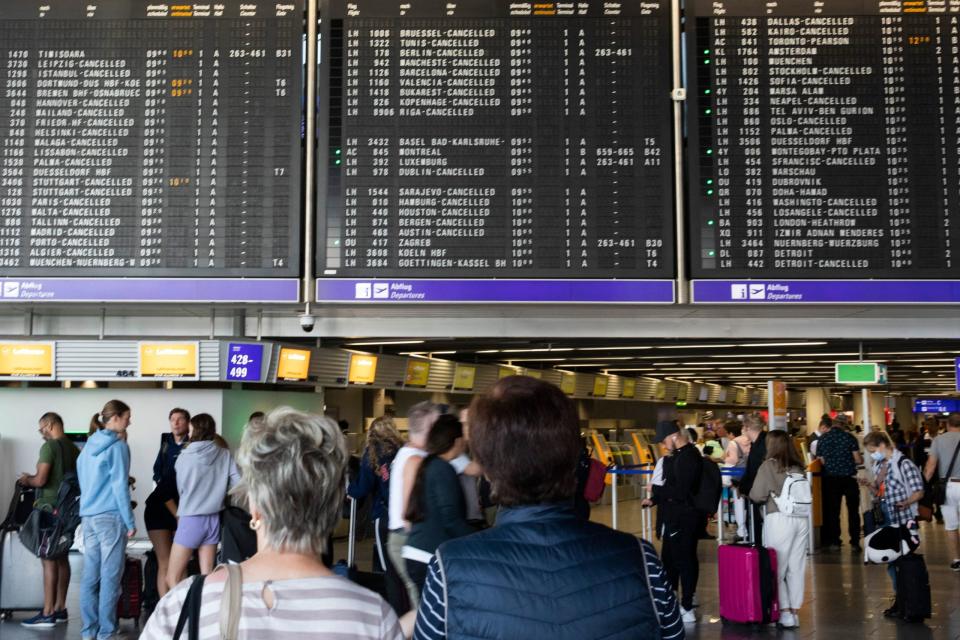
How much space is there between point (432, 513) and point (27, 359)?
24.1ft

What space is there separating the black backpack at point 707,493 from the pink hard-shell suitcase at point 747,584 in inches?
13.0

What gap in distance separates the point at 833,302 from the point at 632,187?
1.88 m

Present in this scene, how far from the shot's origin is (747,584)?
748cm

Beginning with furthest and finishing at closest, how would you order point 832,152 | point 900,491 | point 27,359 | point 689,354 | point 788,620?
point 689,354 → point 27,359 → point 900,491 → point 832,152 → point 788,620

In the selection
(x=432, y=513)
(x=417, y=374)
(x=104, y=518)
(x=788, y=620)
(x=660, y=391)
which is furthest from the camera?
(x=660, y=391)

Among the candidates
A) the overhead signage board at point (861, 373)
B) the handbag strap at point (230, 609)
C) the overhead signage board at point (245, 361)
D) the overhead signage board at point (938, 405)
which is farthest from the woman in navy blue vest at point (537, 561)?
the overhead signage board at point (938, 405)

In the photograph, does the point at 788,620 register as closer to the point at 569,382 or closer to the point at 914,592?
the point at 914,592

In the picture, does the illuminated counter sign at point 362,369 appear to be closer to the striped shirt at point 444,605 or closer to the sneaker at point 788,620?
the sneaker at point 788,620

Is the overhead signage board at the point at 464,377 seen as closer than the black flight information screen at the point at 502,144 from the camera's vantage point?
No

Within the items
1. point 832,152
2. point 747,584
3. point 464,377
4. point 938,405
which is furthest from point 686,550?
point 938,405

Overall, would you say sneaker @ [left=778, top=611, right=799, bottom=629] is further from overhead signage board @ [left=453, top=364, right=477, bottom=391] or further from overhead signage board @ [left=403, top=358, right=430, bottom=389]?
overhead signage board @ [left=453, top=364, right=477, bottom=391]

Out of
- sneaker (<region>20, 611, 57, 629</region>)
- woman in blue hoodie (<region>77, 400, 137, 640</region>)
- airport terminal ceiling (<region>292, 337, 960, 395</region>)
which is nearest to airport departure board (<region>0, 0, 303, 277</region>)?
woman in blue hoodie (<region>77, 400, 137, 640</region>)

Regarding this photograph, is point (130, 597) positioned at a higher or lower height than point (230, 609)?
lower

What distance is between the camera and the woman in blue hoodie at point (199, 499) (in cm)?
716
